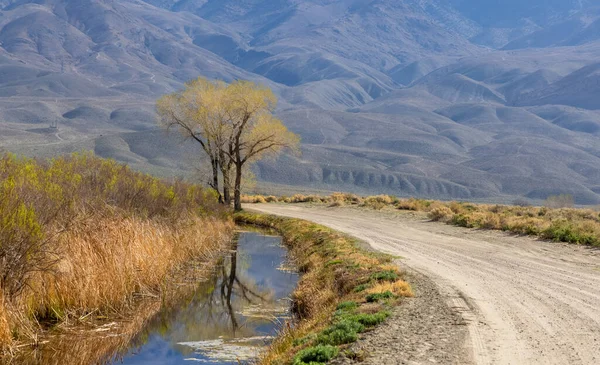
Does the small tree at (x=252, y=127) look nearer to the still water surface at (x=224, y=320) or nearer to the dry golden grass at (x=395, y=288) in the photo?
the still water surface at (x=224, y=320)

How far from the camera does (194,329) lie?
17453 millimetres

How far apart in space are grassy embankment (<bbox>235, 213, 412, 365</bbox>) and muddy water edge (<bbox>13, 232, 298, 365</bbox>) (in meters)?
1.06

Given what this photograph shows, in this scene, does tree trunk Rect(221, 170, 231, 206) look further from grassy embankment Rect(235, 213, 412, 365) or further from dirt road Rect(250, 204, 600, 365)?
grassy embankment Rect(235, 213, 412, 365)

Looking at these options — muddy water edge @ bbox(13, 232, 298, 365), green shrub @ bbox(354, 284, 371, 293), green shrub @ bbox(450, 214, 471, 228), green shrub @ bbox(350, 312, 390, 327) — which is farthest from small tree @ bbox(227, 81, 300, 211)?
green shrub @ bbox(350, 312, 390, 327)

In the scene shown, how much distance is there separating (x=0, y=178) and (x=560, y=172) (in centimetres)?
18215

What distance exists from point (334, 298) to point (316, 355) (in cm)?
656

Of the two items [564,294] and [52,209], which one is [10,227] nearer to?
[52,209]

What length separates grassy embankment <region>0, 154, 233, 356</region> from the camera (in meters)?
13.7

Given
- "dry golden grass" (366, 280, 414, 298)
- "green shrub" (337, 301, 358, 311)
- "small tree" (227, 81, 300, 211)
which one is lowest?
"green shrub" (337, 301, 358, 311)

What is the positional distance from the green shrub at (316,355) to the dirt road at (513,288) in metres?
2.18

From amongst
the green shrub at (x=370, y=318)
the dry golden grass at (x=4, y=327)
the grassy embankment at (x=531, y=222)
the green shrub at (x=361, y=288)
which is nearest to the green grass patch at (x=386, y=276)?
the green shrub at (x=361, y=288)

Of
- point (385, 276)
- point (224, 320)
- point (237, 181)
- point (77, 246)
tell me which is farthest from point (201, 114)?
point (385, 276)

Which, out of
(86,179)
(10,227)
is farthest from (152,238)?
(10,227)

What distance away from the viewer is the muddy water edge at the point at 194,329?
14422 mm
